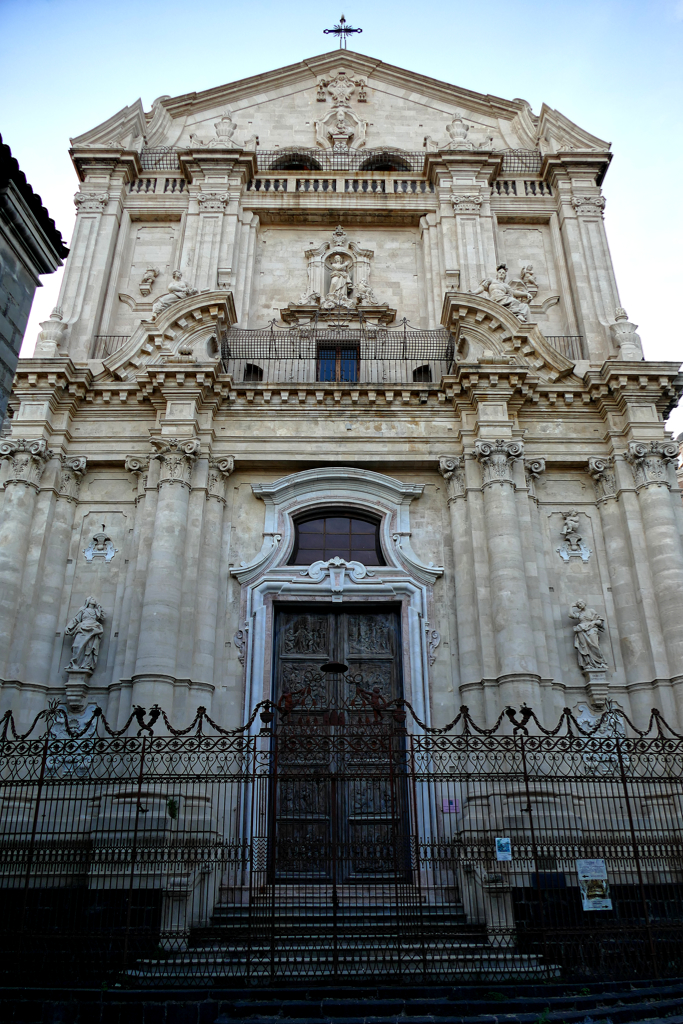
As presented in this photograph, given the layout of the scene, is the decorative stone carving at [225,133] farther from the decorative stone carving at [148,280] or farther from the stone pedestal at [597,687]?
the stone pedestal at [597,687]

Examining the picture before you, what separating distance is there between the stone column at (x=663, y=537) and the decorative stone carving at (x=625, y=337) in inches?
84.9

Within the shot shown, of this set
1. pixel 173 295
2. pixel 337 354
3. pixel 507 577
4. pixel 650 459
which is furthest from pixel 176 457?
pixel 650 459

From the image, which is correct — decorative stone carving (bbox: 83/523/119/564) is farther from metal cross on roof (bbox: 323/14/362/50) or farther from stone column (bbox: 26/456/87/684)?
metal cross on roof (bbox: 323/14/362/50)

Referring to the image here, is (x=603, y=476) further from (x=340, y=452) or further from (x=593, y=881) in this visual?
(x=593, y=881)

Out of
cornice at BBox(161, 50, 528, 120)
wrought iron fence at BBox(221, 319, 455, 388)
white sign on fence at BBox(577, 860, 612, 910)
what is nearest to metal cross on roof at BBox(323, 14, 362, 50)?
cornice at BBox(161, 50, 528, 120)

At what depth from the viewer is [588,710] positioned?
→ 14.8m

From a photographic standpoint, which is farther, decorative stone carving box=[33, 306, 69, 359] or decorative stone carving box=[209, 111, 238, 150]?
decorative stone carving box=[209, 111, 238, 150]

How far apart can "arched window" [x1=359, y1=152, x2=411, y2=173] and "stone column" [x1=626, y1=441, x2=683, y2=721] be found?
34.9 ft

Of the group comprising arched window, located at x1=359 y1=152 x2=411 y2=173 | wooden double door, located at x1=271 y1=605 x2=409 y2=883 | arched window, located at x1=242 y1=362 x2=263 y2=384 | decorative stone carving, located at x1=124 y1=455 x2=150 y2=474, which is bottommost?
wooden double door, located at x1=271 y1=605 x2=409 y2=883

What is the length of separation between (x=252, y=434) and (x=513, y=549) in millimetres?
5673

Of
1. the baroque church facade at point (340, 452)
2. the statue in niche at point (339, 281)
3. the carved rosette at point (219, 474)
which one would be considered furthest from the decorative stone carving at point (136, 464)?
the statue in niche at point (339, 281)

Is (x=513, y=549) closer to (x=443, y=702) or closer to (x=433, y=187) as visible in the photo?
(x=443, y=702)

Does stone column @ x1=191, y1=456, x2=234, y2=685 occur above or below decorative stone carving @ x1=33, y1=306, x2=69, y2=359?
below

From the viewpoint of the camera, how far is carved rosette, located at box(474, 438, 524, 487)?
15.9 metres
